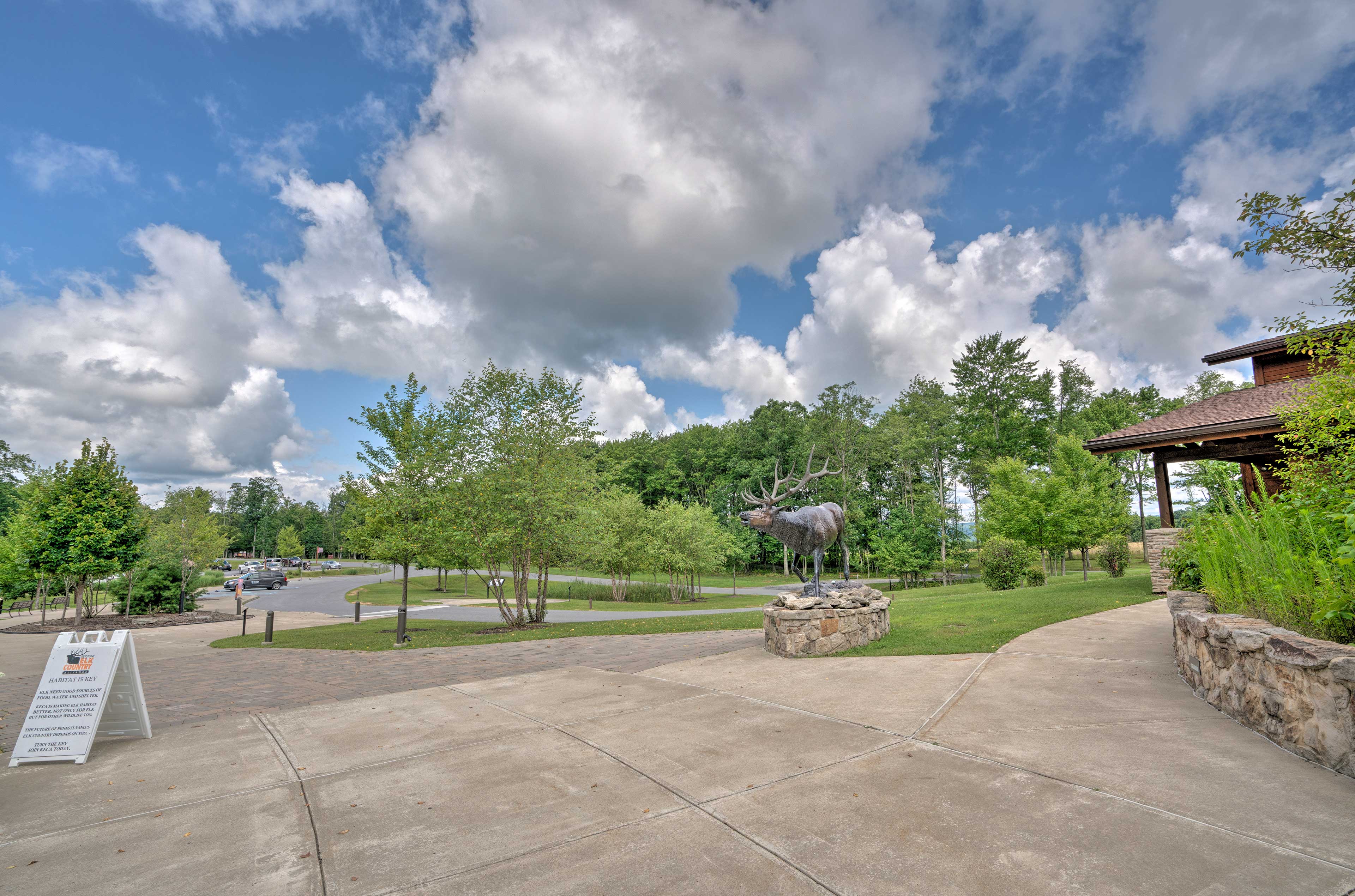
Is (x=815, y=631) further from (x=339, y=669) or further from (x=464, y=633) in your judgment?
(x=464, y=633)

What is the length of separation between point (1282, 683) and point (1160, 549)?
11471 millimetres

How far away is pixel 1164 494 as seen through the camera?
48.1ft

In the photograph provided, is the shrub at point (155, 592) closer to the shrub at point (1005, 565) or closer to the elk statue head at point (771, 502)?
the elk statue head at point (771, 502)

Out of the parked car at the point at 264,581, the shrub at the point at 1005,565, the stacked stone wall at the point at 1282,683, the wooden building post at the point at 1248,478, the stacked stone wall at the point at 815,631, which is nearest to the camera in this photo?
the stacked stone wall at the point at 1282,683

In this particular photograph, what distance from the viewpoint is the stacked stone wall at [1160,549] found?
13.3 m

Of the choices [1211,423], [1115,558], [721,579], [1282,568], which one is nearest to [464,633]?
[1282,568]

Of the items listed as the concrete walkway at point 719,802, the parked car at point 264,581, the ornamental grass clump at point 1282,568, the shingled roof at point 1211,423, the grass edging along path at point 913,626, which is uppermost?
the shingled roof at point 1211,423

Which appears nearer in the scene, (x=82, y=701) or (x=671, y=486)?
(x=82, y=701)

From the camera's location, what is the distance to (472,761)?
4.79 meters

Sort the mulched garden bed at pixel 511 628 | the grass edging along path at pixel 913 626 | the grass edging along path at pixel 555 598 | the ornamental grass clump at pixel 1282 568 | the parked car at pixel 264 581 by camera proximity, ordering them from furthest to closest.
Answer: the parked car at pixel 264 581
the grass edging along path at pixel 555 598
the mulched garden bed at pixel 511 628
the grass edging along path at pixel 913 626
the ornamental grass clump at pixel 1282 568

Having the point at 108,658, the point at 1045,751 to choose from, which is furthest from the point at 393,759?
the point at 1045,751

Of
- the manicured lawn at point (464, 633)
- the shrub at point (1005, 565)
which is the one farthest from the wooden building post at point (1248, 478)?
the manicured lawn at point (464, 633)

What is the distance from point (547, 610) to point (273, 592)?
2802 centimetres

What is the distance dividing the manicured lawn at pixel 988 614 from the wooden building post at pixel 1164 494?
1.73 m
